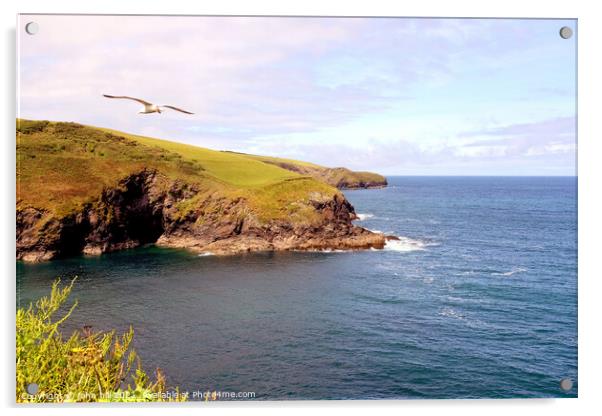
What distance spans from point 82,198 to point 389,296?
141 ft

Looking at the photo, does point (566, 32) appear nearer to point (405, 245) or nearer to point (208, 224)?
point (405, 245)

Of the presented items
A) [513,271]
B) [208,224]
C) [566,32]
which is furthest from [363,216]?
[566,32]

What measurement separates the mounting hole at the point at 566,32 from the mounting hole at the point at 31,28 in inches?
860

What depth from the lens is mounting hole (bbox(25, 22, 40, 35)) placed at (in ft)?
61.2

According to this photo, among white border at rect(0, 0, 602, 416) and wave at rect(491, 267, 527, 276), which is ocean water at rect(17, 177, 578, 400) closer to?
wave at rect(491, 267, 527, 276)

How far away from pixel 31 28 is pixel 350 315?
29926 mm

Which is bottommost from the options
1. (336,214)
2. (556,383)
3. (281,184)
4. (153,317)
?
(556,383)

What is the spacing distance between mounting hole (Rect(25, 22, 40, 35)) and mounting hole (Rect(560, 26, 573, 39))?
71.7ft

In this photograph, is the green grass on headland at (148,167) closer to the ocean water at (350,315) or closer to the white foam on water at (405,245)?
the ocean water at (350,315)

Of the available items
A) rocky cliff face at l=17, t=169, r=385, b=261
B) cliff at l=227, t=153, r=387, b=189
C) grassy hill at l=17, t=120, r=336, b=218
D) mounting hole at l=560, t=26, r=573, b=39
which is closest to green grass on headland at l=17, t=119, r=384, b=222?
grassy hill at l=17, t=120, r=336, b=218
